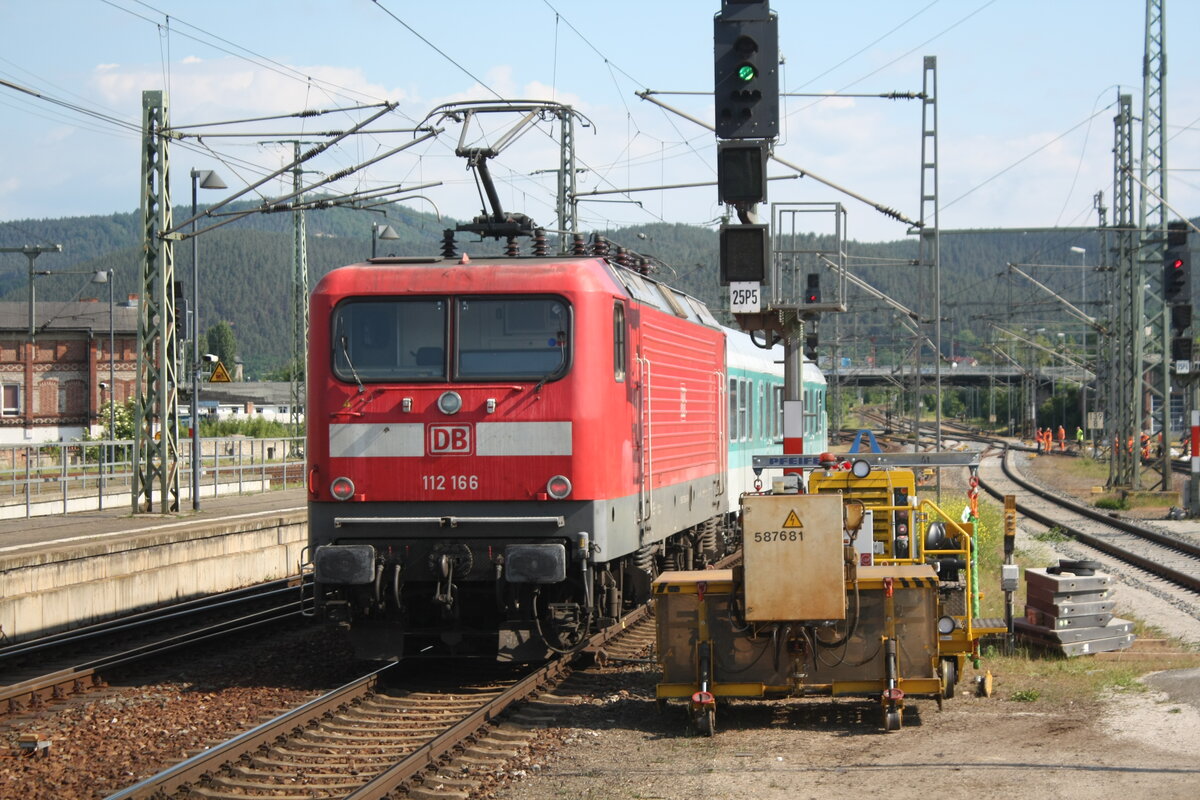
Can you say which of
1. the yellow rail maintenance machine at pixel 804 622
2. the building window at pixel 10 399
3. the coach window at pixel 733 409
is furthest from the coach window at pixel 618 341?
the building window at pixel 10 399

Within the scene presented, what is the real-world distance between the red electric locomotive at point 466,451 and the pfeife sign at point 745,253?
3.60 ft

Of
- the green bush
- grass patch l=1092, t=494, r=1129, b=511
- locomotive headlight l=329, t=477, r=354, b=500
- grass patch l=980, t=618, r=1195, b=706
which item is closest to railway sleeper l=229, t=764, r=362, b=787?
locomotive headlight l=329, t=477, r=354, b=500

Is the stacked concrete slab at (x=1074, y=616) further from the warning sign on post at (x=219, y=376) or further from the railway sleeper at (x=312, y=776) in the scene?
the warning sign on post at (x=219, y=376)

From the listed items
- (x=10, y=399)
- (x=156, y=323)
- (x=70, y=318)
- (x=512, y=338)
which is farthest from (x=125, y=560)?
(x=70, y=318)

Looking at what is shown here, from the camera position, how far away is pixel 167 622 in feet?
55.4

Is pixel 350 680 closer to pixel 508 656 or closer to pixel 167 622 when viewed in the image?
pixel 508 656

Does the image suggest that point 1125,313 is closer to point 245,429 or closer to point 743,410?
point 743,410

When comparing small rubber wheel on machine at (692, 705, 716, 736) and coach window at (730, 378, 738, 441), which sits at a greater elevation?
coach window at (730, 378, 738, 441)

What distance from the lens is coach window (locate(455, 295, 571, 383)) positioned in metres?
11.6

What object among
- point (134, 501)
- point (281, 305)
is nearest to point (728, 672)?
point (134, 501)

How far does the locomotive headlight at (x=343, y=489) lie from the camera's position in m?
11.6

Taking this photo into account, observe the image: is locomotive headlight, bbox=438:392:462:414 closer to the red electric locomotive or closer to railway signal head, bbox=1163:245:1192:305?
the red electric locomotive

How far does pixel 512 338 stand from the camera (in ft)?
38.3

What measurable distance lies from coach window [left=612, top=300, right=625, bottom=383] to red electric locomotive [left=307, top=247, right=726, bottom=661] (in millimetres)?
37
